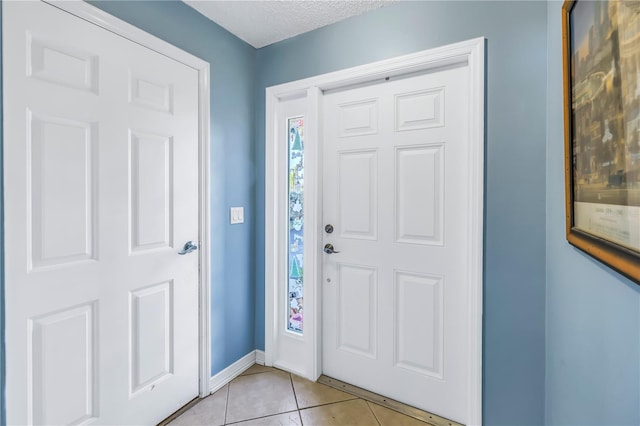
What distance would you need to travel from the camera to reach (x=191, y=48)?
5.55 ft

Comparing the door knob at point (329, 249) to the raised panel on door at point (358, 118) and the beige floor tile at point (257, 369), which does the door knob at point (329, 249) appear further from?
the beige floor tile at point (257, 369)

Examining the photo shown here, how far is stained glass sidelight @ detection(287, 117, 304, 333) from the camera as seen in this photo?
204 cm

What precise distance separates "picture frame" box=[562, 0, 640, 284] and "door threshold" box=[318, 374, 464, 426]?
1248 mm

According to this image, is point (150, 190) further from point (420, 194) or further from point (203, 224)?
point (420, 194)

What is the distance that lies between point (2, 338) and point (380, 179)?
1818 millimetres

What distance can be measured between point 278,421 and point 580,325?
4.87 feet

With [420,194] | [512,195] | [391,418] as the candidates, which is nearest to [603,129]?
[512,195]

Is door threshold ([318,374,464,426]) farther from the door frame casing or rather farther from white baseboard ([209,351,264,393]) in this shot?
the door frame casing

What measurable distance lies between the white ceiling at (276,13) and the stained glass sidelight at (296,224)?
23.0 inches

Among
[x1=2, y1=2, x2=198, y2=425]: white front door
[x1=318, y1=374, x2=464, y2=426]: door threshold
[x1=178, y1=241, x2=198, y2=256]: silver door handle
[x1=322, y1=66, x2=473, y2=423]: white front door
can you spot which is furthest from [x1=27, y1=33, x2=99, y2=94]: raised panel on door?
[x1=318, y1=374, x2=464, y2=426]: door threshold

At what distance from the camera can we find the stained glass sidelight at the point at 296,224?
204 cm

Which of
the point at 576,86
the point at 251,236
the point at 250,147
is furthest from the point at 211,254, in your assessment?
the point at 576,86

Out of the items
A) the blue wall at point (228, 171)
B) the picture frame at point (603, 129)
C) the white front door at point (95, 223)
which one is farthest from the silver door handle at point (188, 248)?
the picture frame at point (603, 129)

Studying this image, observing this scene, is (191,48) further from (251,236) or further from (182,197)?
(251,236)
